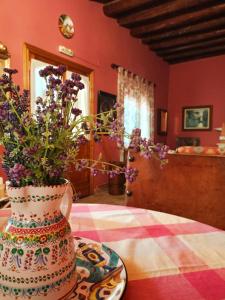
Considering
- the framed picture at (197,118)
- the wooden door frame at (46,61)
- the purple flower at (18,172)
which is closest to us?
the purple flower at (18,172)

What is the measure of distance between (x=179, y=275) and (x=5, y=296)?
367 millimetres

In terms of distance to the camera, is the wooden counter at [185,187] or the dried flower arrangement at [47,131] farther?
the wooden counter at [185,187]

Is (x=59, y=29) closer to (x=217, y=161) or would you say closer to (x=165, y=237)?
(x=217, y=161)

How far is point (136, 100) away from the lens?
4.86 meters

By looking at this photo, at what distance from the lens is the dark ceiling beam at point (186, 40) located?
14.7ft

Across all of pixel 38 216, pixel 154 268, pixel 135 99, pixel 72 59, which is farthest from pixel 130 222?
pixel 135 99

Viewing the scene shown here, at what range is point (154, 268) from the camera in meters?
0.57

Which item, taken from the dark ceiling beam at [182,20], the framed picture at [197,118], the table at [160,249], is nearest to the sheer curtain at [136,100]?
the dark ceiling beam at [182,20]

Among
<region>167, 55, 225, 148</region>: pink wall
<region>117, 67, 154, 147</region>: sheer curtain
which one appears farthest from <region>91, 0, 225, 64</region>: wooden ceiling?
<region>117, 67, 154, 147</region>: sheer curtain

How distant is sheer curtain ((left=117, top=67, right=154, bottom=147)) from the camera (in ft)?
14.6

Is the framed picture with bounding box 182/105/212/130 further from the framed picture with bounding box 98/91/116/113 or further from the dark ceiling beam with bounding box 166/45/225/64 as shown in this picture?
the framed picture with bounding box 98/91/116/113

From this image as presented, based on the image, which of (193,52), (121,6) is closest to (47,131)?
(121,6)

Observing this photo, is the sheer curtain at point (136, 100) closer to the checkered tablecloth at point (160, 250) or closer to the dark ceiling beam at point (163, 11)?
the dark ceiling beam at point (163, 11)

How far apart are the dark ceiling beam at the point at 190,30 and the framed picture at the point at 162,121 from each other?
69.2 inches
